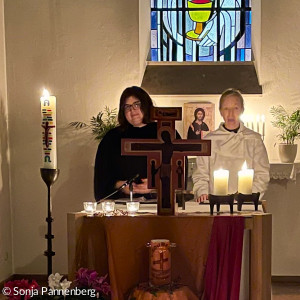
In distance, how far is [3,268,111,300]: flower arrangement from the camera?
81.4 inches

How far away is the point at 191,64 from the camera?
15.5 ft

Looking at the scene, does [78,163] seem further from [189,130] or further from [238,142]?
[238,142]

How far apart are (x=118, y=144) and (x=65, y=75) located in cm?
125

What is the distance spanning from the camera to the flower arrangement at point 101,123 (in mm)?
4312

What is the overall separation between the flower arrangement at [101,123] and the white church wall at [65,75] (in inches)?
2.4

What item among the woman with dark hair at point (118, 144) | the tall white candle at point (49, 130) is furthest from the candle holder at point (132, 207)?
the tall white candle at point (49, 130)

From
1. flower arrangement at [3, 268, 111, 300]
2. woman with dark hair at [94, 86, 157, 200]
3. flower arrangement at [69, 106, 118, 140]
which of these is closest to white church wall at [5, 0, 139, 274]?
flower arrangement at [69, 106, 118, 140]

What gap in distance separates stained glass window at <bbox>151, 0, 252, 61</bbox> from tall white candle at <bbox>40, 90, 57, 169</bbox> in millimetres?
1758

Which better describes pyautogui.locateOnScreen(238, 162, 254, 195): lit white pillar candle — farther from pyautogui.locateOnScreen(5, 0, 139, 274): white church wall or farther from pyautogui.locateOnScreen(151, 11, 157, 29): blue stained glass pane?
pyautogui.locateOnScreen(151, 11, 157, 29): blue stained glass pane

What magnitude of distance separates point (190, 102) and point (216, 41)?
770 millimetres

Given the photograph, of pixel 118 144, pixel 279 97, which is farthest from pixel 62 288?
pixel 279 97

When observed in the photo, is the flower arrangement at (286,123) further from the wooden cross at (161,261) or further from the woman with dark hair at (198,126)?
the wooden cross at (161,261)

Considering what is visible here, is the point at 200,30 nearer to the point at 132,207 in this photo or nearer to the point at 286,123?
the point at 286,123

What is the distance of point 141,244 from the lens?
8.24 feet
